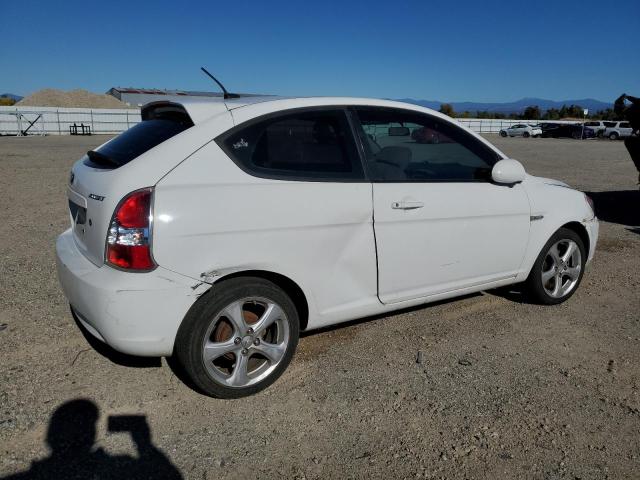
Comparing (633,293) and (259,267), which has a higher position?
(259,267)

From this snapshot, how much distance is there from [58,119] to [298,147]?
117 ft

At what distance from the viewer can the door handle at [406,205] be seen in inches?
129

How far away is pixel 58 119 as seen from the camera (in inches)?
1323

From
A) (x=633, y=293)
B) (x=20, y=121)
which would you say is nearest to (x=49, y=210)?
(x=633, y=293)

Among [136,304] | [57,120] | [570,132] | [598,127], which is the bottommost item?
[136,304]

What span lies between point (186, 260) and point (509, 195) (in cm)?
248

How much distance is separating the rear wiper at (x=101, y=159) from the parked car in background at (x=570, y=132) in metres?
50.4

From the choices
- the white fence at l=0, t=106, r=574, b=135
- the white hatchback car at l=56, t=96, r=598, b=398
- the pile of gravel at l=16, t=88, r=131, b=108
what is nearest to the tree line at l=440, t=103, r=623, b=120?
the pile of gravel at l=16, t=88, r=131, b=108

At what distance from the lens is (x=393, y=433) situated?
2.72 metres

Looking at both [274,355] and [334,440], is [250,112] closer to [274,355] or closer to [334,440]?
[274,355]

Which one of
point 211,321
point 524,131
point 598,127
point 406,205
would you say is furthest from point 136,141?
point 524,131

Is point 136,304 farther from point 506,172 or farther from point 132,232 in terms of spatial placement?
point 506,172

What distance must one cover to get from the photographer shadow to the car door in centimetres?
165

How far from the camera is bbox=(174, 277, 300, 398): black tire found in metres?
2.74
